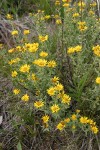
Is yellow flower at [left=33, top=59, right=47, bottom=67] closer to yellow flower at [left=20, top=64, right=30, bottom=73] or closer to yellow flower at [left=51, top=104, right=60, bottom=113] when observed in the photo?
yellow flower at [left=20, top=64, right=30, bottom=73]

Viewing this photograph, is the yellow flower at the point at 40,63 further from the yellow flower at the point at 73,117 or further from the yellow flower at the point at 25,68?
the yellow flower at the point at 73,117

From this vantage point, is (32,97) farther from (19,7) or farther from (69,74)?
(19,7)

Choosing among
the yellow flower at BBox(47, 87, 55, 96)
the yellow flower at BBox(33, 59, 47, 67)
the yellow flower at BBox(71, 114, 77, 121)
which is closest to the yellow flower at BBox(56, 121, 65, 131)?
the yellow flower at BBox(71, 114, 77, 121)

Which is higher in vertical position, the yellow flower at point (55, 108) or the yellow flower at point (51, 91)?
the yellow flower at point (51, 91)

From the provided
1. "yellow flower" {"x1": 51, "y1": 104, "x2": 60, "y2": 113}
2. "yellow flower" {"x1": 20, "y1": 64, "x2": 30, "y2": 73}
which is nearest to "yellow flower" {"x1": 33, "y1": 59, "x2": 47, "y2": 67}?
"yellow flower" {"x1": 20, "y1": 64, "x2": 30, "y2": 73}

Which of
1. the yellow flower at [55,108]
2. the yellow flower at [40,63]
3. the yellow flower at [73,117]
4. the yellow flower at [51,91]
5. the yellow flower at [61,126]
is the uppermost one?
the yellow flower at [40,63]

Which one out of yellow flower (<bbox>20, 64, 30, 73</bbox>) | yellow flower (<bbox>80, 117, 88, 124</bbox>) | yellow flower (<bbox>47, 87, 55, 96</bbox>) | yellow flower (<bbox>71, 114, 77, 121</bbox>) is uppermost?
yellow flower (<bbox>20, 64, 30, 73</bbox>)

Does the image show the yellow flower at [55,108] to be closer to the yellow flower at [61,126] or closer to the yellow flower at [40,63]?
the yellow flower at [61,126]

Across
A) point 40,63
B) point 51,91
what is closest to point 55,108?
point 51,91

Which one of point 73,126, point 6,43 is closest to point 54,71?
point 73,126

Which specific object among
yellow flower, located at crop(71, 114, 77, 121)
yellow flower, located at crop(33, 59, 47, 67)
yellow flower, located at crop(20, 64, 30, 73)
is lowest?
yellow flower, located at crop(71, 114, 77, 121)

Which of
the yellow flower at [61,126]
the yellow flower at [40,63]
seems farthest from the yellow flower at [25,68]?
the yellow flower at [61,126]

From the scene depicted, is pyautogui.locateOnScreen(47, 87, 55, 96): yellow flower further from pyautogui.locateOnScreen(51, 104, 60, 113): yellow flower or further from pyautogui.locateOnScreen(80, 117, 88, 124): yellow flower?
pyautogui.locateOnScreen(80, 117, 88, 124): yellow flower

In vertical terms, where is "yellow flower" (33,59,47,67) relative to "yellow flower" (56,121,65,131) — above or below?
above
